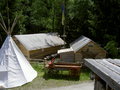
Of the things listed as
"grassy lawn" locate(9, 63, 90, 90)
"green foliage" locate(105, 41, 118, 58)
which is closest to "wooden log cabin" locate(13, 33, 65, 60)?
"grassy lawn" locate(9, 63, 90, 90)

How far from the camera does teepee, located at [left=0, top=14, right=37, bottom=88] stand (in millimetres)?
12258

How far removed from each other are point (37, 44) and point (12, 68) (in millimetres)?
8109

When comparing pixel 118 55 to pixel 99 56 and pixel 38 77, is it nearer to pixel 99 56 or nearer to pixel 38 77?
pixel 99 56

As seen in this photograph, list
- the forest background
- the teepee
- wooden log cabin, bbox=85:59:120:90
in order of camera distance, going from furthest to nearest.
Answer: the forest background
the teepee
wooden log cabin, bbox=85:59:120:90

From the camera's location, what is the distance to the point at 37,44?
2055 cm

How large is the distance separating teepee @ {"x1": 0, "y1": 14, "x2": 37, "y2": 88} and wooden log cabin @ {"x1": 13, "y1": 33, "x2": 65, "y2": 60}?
204 inches

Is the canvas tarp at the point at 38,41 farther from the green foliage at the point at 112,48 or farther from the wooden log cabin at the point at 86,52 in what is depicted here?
the green foliage at the point at 112,48

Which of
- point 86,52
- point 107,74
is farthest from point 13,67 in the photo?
point 107,74

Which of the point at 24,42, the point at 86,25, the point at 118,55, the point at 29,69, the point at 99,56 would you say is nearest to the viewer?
the point at 29,69

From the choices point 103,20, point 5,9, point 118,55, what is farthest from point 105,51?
point 5,9

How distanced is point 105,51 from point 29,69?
23.8 feet

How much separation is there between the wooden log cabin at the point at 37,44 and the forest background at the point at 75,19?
2181 mm

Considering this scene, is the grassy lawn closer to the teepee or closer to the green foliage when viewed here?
the teepee

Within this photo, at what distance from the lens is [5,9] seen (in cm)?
2486
